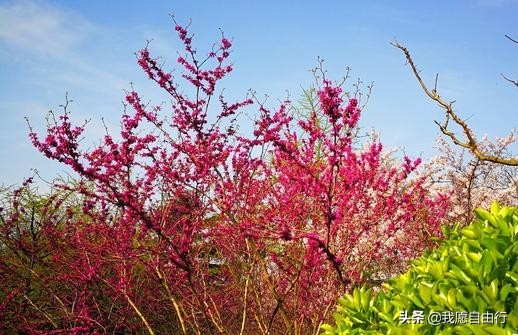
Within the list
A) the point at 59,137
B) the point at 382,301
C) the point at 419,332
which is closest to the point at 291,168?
the point at 59,137

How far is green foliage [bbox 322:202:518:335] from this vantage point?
1985 millimetres

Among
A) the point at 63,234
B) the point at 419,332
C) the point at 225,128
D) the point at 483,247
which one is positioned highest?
the point at 225,128

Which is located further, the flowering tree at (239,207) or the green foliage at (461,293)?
the flowering tree at (239,207)

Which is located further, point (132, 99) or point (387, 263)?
point (387, 263)

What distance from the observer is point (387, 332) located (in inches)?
90.7

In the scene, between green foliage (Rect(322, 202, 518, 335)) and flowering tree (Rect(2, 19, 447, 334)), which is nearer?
green foliage (Rect(322, 202, 518, 335))

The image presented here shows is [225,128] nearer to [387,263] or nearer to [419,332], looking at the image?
[419,332]

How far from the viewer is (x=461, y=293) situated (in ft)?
6.78

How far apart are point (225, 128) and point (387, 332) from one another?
4559 mm

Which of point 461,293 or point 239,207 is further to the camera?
point 239,207

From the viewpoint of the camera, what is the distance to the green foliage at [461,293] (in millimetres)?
1985

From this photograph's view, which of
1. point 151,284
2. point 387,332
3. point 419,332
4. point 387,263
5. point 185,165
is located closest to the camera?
point 419,332

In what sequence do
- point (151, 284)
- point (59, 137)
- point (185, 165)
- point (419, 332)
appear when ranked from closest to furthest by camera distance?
point (419, 332)
point (59, 137)
point (185, 165)
point (151, 284)

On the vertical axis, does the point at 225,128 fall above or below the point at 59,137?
above
